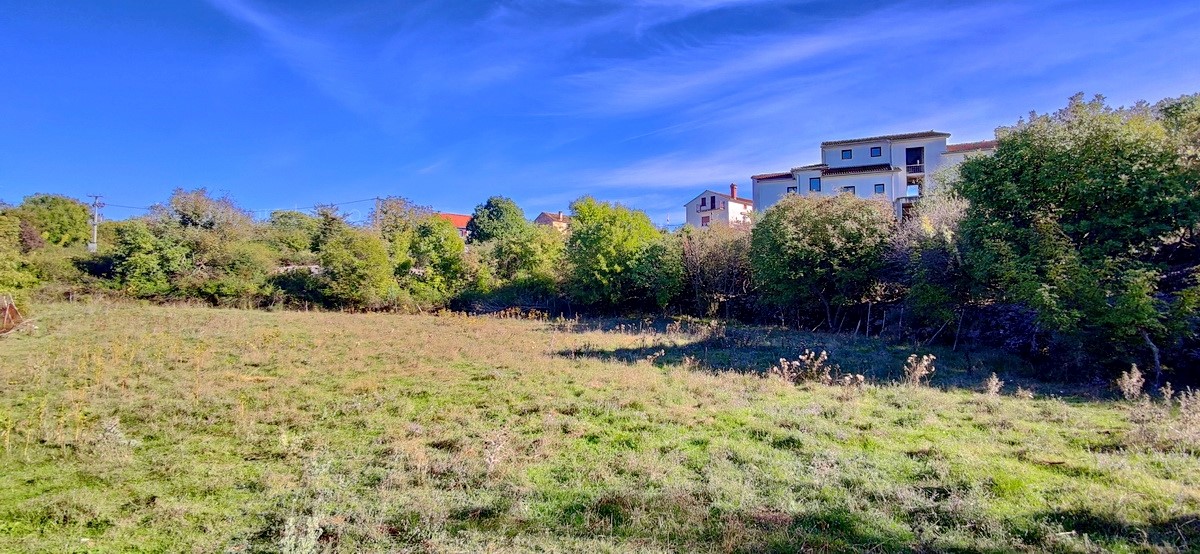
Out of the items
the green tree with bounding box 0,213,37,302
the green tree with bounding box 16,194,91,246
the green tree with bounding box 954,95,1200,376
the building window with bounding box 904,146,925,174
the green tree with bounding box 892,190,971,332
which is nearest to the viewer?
the green tree with bounding box 954,95,1200,376

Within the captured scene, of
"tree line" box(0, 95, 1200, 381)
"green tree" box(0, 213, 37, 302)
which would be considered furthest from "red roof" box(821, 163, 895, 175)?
"green tree" box(0, 213, 37, 302)

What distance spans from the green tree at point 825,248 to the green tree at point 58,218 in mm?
37893

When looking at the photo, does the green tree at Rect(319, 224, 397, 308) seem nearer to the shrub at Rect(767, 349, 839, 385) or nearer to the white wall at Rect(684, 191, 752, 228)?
the shrub at Rect(767, 349, 839, 385)

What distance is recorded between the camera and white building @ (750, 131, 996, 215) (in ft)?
106

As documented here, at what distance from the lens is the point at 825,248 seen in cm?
1575

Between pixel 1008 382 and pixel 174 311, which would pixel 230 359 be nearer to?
pixel 174 311

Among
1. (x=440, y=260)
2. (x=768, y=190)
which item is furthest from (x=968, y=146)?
(x=440, y=260)

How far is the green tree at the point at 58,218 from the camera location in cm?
3053

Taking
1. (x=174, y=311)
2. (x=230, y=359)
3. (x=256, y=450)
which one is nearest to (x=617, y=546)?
(x=256, y=450)

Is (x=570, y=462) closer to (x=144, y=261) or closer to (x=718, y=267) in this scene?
(x=718, y=267)

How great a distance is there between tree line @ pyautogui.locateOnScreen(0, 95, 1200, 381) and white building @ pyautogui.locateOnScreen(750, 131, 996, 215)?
1544 cm

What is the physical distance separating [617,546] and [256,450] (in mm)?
4277

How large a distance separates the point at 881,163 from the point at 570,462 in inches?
1361

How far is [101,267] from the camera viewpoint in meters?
23.7
